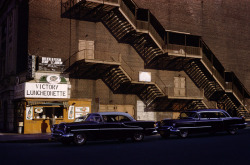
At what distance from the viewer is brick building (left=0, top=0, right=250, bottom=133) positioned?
24.9 m

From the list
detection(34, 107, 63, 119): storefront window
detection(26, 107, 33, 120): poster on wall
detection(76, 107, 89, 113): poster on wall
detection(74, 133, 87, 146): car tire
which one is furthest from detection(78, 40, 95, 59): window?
detection(74, 133, 87, 146): car tire

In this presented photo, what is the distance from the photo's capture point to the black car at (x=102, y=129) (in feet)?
48.0

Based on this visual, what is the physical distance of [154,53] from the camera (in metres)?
29.5

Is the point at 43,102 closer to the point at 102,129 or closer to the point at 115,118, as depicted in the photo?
the point at 115,118

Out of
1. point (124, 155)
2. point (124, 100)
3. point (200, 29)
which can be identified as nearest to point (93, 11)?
point (124, 100)

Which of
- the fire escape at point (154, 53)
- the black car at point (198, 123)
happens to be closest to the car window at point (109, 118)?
the black car at point (198, 123)

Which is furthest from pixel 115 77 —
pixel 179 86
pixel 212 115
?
pixel 212 115

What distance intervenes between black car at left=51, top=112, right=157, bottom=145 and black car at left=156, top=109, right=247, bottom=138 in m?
1.51

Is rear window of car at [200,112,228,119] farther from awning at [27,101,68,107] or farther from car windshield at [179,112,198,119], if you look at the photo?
awning at [27,101,68,107]

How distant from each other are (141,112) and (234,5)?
18.8 meters

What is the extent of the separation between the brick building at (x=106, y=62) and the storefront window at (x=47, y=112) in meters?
0.08

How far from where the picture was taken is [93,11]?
2716 centimetres

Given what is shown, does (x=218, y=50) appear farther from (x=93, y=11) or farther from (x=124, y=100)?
(x=93, y=11)

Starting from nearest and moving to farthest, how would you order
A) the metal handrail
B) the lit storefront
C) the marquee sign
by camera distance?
the marquee sign
the lit storefront
the metal handrail
